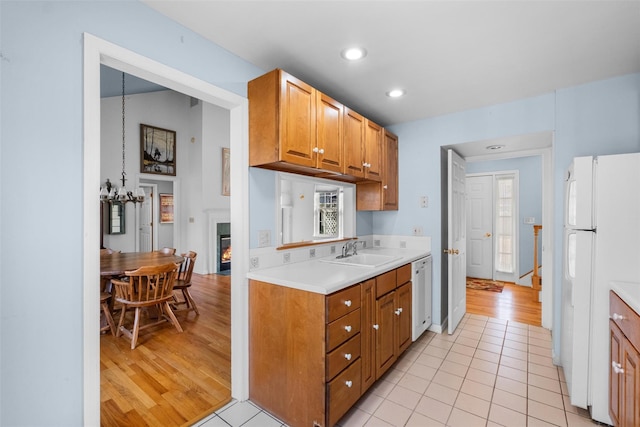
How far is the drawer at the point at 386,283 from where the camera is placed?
2145 mm

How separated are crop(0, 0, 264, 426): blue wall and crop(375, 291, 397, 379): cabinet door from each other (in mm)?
1729

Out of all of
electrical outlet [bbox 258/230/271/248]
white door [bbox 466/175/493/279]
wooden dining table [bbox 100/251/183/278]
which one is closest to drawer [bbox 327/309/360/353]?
electrical outlet [bbox 258/230/271/248]

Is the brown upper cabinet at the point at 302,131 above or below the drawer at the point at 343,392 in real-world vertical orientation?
above

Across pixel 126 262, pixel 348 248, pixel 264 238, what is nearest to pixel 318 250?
pixel 348 248

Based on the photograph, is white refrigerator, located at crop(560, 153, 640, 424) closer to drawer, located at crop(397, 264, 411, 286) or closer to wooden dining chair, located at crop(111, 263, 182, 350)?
drawer, located at crop(397, 264, 411, 286)

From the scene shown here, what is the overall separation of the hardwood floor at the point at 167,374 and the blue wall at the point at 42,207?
716mm

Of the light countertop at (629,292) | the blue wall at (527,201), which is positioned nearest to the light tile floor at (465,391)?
the light countertop at (629,292)

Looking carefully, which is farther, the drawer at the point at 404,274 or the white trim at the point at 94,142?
the drawer at the point at 404,274

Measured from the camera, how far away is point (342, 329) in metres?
1.75

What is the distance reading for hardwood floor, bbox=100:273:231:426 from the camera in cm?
190

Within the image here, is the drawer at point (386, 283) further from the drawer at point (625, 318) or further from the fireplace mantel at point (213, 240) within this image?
the fireplace mantel at point (213, 240)

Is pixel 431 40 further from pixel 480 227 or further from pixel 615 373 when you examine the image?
pixel 480 227

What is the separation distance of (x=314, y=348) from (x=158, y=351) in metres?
1.90

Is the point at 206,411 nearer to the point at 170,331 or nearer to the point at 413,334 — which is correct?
the point at 170,331
